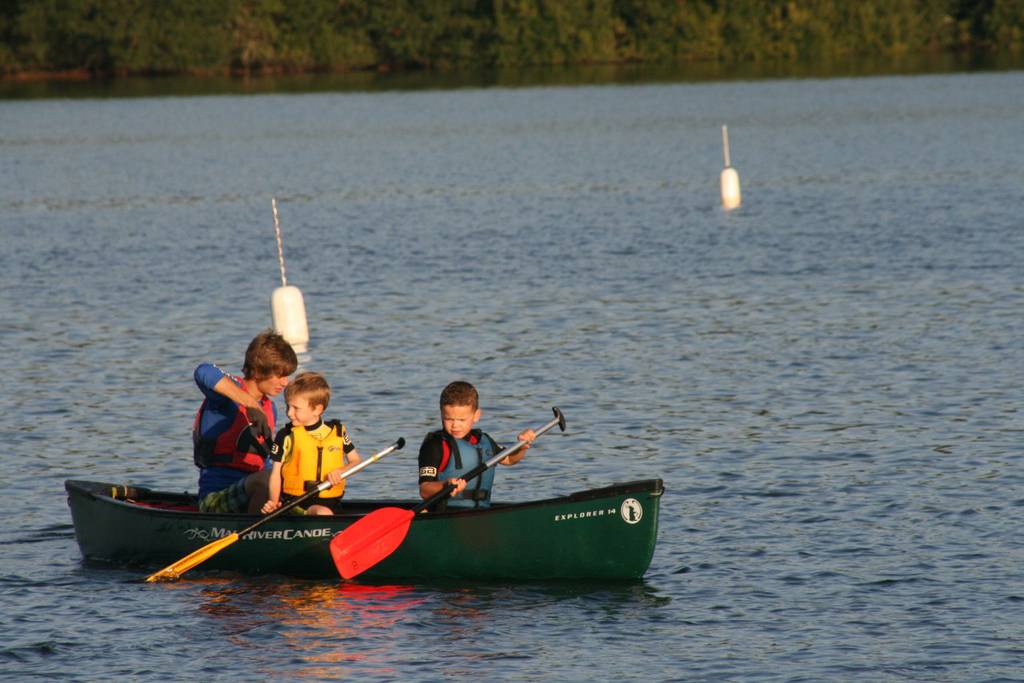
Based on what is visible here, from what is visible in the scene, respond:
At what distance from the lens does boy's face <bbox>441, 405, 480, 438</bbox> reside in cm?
1235

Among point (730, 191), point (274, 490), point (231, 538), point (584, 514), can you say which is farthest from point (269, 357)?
point (730, 191)

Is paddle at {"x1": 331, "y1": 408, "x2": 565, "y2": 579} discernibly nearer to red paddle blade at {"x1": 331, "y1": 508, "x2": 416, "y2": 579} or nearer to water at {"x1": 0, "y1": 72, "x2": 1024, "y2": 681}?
red paddle blade at {"x1": 331, "y1": 508, "x2": 416, "y2": 579}

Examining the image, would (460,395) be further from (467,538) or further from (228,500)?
(228,500)

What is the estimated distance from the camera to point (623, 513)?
12359mm

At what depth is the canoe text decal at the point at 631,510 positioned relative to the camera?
12.3 m

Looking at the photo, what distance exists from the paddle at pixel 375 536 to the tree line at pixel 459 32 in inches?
3613

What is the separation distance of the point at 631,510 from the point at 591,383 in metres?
8.26

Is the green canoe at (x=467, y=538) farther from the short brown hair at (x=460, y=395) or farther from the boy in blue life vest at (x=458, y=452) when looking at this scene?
the short brown hair at (x=460, y=395)

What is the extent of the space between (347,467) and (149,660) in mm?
1987

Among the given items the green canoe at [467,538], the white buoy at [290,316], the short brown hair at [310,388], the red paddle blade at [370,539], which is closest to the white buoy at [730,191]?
the white buoy at [290,316]

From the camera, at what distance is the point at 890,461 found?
16.4m

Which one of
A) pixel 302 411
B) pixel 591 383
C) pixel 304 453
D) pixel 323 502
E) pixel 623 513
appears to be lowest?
pixel 591 383

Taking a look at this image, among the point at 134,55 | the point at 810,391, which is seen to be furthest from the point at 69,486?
the point at 134,55

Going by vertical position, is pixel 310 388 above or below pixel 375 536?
above
